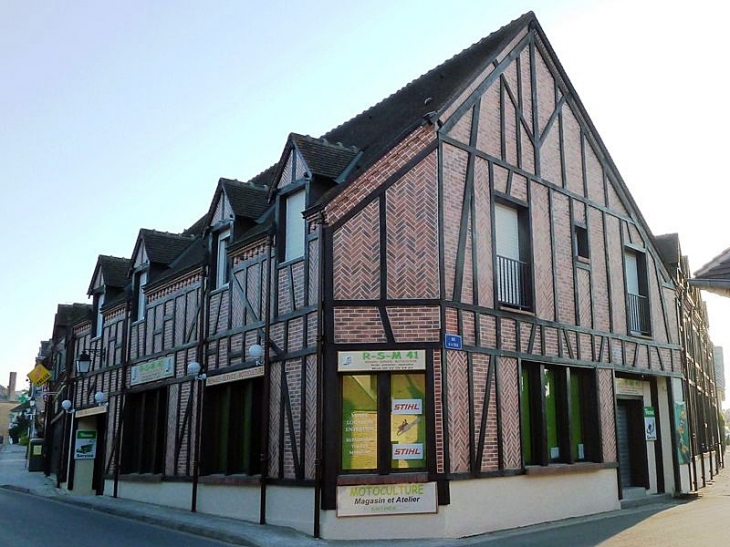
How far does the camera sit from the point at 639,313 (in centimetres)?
1638

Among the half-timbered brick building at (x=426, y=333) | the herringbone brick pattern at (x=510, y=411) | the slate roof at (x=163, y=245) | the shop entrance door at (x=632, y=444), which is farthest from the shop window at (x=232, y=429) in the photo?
the shop entrance door at (x=632, y=444)

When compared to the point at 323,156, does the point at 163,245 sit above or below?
above

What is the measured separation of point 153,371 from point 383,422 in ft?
26.7

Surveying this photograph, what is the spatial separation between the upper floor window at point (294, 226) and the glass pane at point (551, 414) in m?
5.03

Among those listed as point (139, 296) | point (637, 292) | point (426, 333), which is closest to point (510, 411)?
point (426, 333)

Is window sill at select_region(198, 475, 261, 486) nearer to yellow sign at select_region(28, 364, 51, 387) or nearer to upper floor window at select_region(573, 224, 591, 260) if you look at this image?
upper floor window at select_region(573, 224, 591, 260)

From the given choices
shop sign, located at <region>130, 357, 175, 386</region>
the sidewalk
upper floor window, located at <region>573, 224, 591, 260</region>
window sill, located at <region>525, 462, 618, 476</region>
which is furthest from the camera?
shop sign, located at <region>130, 357, 175, 386</region>

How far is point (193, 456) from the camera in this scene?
48.5ft

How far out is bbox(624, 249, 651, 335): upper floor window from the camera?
635 inches

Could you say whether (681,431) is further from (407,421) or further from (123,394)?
(123,394)

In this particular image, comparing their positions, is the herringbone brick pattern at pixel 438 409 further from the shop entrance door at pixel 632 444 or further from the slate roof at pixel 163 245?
the slate roof at pixel 163 245

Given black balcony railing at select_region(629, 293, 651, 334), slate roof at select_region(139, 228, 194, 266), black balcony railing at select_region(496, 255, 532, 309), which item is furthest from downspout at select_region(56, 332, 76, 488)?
black balcony railing at select_region(629, 293, 651, 334)

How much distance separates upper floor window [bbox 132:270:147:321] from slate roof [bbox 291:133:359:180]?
7.62m

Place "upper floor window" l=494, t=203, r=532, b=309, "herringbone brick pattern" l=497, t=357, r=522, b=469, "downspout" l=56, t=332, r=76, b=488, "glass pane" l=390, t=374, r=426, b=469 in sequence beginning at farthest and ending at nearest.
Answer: "downspout" l=56, t=332, r=76, b=488, "upper floor window" l=494, t=203, r=532, b=309, "herringbone brick pattern" l=497, t=357, r=522, b=469, "glass pane" l=390, t=374, r=426, b=469
